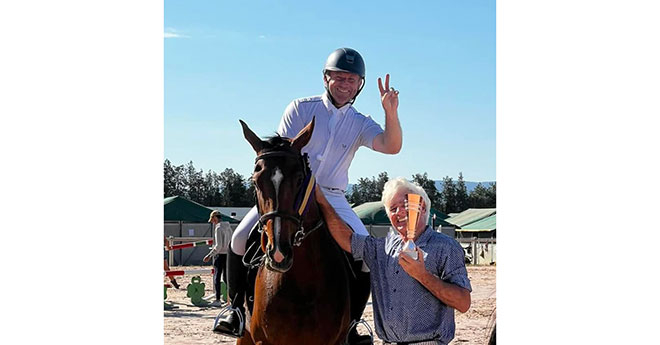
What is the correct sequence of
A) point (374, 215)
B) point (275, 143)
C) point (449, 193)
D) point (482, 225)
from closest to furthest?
point (275, 143)
point (374, 215)
point (482, 225)
point (449, 193)

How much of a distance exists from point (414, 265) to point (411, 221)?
0.78ft

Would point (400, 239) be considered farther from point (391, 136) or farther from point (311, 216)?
point (391, 136)

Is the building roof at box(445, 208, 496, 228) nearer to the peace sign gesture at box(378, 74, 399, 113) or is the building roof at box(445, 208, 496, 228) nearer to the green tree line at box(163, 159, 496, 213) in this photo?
the green tree line at box(163, 159, 496, 213)

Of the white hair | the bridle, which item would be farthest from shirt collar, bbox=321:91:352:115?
the white hair

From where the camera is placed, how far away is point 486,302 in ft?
52.1

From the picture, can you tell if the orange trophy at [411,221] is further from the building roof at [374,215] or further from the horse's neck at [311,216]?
the building roof at [374,215]

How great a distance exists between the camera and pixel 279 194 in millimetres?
4258

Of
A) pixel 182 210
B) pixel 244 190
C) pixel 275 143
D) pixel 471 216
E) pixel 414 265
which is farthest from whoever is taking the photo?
pixel 244 190

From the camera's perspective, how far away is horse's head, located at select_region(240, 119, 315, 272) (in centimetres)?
418

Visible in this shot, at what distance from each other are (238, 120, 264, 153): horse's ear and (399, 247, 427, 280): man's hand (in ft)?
4.16

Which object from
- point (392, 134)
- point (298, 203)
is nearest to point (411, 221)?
point (298, 203)

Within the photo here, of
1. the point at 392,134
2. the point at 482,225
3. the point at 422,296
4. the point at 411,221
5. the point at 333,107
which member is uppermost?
the point at 333,107
